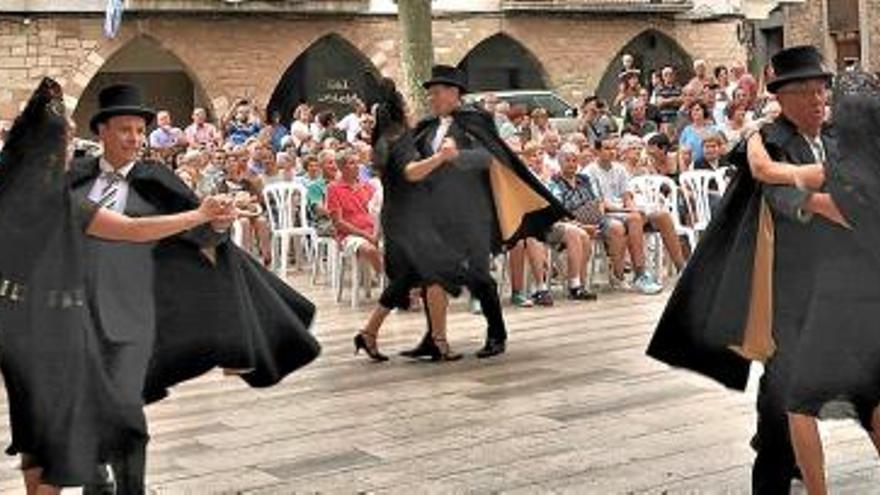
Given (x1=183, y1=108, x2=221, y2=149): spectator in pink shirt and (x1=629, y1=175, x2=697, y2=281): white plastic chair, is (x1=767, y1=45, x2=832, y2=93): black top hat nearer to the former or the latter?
(x1=629, y1=175, x2=697, y2=281): white plastic chair

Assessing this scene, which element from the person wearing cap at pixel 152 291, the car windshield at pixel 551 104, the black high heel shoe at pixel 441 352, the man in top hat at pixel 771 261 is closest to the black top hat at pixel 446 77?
the black high heel shoe at pixel 441 352

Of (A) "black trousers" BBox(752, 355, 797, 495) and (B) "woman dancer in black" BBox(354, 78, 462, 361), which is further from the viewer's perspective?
(B) "woman dancer in black" BBox(354, 78, 462, 361)

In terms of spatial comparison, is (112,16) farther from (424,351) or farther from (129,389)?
(129,389)

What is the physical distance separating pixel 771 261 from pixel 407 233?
4.02 metres

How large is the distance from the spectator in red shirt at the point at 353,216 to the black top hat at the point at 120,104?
661cm

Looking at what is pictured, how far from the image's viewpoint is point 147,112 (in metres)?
5.21

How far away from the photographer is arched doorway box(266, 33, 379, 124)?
3012cm

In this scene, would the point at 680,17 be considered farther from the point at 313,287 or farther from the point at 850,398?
the point at 850,398

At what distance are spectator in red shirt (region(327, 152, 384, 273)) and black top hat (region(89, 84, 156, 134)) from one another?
260 inches

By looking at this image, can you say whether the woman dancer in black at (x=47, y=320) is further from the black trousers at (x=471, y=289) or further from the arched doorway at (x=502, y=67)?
the arched doorway at (x=502, y=67)

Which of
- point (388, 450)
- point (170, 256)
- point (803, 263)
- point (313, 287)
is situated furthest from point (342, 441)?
point (313, 287)

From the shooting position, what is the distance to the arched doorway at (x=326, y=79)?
30.1 m

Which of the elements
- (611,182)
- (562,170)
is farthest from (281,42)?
(562,170)

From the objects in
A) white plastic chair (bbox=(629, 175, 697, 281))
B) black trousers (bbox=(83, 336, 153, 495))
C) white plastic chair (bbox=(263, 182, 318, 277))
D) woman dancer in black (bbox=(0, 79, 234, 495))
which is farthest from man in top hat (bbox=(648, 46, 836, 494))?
white plastic chair (bbox=(263, 182, 318, 277))
